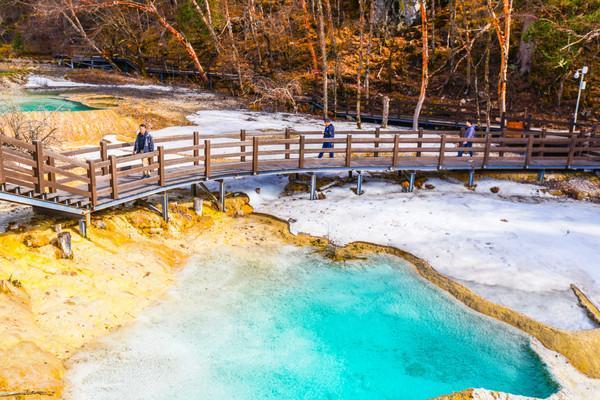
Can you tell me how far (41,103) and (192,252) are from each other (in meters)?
21.8

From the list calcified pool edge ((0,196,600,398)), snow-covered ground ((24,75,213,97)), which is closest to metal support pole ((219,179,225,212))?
calcified pool edge ((0,196,600,398))

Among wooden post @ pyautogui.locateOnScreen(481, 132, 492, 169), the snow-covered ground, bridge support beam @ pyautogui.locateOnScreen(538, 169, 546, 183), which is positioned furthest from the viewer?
the snow-covered ground

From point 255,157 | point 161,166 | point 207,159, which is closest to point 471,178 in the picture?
point 255,157

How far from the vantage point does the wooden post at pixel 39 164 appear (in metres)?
11.1

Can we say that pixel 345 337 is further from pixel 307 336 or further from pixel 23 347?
pixel 23 347

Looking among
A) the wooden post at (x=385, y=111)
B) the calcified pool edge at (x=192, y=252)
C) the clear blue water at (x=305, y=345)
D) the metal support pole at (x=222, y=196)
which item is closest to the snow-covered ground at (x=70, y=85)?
the wooden post at (x=385, y=111)

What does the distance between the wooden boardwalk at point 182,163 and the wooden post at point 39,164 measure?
2 centimetres

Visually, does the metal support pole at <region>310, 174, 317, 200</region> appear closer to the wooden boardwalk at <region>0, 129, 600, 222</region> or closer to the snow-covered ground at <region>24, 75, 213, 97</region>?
the wooden boardwalk at <region>0, 129, 600, 222</region>

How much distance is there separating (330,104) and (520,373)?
2599 cm

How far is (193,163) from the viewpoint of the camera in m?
18.2

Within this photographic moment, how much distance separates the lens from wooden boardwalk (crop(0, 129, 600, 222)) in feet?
37.5

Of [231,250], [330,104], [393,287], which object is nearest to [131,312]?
[231,250]

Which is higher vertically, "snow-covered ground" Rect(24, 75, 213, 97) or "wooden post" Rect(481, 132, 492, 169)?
"snow-covered ground" Rect(24, 75, 213, 97)

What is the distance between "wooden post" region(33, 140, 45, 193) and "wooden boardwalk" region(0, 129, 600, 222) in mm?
20
